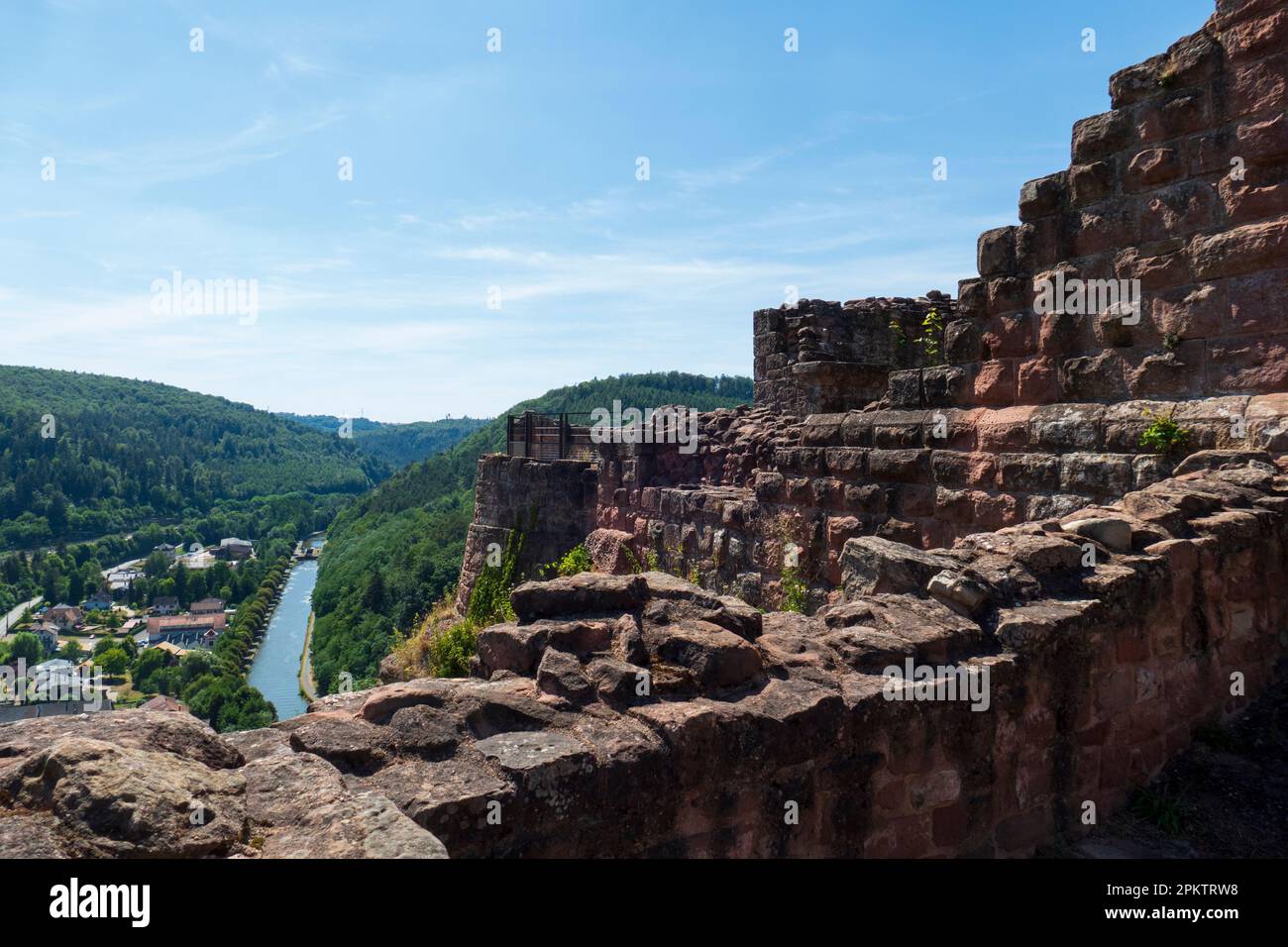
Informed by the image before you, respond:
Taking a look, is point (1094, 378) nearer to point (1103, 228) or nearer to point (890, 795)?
point (1103, 228)

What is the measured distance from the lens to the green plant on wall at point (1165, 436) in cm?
486

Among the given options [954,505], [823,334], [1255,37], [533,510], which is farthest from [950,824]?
[823,334]

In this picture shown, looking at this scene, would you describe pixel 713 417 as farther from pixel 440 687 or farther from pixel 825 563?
pixel 440 687

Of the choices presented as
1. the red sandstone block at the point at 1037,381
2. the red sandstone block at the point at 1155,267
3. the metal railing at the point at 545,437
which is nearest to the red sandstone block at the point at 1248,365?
the red sandstone block at the point at 1155,267

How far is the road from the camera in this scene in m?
80.5

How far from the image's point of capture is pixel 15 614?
83.9m

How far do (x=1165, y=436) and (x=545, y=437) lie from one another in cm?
1142

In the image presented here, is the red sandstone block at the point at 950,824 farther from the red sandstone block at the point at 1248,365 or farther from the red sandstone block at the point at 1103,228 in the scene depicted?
the red sandstone block at the point at 1103,228

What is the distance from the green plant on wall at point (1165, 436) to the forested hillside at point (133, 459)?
331 ft

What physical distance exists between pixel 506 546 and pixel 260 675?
214ft

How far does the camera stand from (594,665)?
111 inches

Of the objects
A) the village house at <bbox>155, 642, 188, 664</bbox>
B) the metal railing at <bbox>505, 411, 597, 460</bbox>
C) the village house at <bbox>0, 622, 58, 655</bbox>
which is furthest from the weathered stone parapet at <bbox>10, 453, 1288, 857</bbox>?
the village house at <bbox>0, 622, 58, 655</bbox>

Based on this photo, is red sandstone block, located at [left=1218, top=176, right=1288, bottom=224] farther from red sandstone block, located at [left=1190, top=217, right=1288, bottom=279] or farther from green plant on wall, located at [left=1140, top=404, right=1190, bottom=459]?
green plant on wall, located at [left=1140, top=404, right=1190, bottom=459]

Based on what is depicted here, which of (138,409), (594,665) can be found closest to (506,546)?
(594,665)
